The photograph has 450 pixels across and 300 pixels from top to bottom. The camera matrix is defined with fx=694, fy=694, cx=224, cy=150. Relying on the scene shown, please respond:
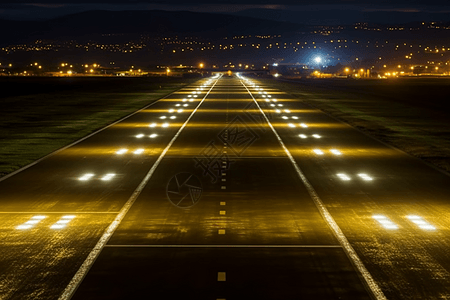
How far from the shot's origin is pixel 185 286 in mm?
12281

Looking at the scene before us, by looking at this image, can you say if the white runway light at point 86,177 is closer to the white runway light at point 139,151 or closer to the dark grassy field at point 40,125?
the dark grassy field at point 40,125

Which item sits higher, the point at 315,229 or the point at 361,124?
the point at 315,229

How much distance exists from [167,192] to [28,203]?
4.31 metres

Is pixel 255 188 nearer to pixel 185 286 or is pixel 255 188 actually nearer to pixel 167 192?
pixel 167 192

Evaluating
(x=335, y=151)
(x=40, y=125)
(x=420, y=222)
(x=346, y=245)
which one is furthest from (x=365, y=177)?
(x=40, y=125)

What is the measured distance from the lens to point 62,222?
695 inches

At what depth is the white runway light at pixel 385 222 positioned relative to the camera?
56.6ft

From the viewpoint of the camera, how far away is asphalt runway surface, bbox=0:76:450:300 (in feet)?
40.9

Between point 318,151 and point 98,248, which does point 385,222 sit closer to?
point 98,248

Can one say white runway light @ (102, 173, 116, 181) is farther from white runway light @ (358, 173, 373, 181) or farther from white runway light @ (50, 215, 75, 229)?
white runway light @ (358, 173, 373, 181)

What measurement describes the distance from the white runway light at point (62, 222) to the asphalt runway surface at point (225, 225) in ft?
0.09

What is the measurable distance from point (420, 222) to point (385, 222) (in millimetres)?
897

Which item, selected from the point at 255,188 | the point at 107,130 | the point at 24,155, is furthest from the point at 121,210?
the point at 107,130

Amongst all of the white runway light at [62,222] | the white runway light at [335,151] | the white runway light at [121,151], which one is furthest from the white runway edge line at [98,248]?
the white runway light at [335,151]
